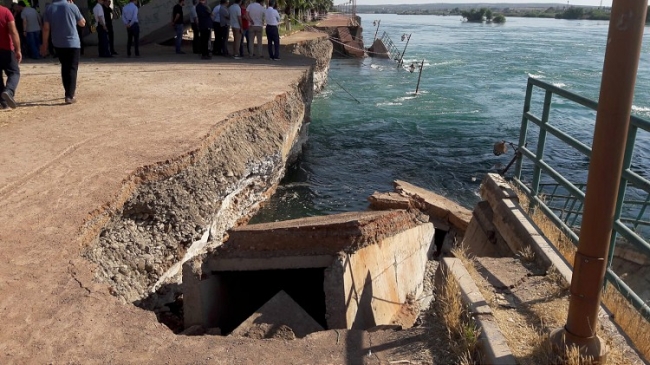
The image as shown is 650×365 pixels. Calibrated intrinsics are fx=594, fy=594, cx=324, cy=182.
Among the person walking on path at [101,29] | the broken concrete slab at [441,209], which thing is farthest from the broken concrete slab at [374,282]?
the person walking on path at [101,29]

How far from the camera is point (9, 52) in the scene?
28.7 ft

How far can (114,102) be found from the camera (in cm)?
983

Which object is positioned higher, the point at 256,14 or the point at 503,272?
the point at 256,14

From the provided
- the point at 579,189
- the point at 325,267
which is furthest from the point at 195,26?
the point at 579,189

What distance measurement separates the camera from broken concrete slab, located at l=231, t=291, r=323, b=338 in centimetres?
466

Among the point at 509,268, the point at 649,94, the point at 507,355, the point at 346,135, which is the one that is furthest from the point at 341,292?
the point at 649,94

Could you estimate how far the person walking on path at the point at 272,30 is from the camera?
15859 mm

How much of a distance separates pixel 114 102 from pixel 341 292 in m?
6.33

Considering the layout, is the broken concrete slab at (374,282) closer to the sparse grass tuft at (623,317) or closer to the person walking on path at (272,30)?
the sparse grass tuft at (623,317)

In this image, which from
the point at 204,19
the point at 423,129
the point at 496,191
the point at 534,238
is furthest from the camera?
the point at 423,129

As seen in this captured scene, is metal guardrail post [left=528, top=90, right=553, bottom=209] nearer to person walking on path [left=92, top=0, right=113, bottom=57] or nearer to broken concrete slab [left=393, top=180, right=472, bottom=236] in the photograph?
broken concrete slab [left=393, top=180, right=472, bottom=236]

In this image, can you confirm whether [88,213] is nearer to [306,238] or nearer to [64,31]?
[306,238]

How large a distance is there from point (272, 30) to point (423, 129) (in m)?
5.58

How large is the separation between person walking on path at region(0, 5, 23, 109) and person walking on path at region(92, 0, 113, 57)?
6.93m
